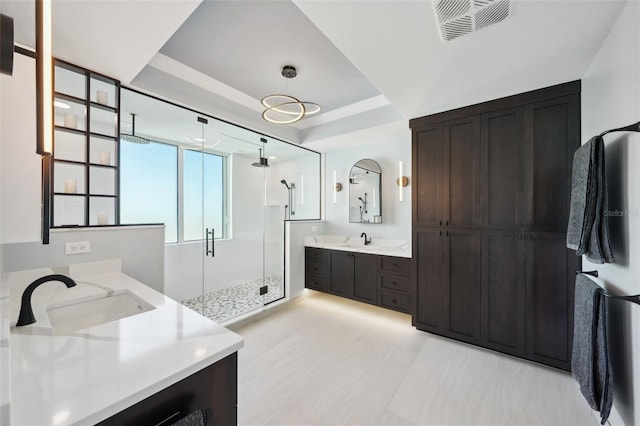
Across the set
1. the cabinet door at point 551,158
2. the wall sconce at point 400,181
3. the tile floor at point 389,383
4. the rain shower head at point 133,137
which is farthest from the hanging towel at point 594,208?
the rain shower head at point 133,137

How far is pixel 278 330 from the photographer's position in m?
2.99

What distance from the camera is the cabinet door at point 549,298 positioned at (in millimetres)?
2139

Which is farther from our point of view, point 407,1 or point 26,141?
point 407,1

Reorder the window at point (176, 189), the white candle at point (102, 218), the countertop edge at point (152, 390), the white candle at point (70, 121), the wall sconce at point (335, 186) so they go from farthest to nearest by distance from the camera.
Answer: the wall sconce at point (335, 186)
the window at point (176, 189)
the white candle at point (102, 218)
the white candle at point (70, 121)
the countertop edge at point (152, 390)

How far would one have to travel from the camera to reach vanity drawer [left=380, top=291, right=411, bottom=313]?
318 cm

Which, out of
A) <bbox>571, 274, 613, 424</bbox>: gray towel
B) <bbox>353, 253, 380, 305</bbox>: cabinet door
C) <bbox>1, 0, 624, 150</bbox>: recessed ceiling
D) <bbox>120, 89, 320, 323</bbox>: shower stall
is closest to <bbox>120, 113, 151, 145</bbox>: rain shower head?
<bbox>120, 89, 320, 323</bbox>: shower stall

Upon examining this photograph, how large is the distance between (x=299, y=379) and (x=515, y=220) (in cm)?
238

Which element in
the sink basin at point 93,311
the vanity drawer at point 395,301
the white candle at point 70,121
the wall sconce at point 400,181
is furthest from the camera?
the wall sconce at point 400,181

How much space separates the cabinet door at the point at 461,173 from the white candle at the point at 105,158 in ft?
10.4

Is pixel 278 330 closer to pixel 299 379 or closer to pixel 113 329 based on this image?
pixel 299 379

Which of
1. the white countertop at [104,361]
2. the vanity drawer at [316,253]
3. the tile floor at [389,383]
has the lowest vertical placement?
the tile floor at [389,383]

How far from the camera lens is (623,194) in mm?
1443

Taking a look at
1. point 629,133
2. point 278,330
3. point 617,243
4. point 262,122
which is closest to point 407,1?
point 629,133

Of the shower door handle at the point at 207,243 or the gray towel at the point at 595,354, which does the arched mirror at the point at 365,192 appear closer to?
the shower door handle at the point at 207,243
